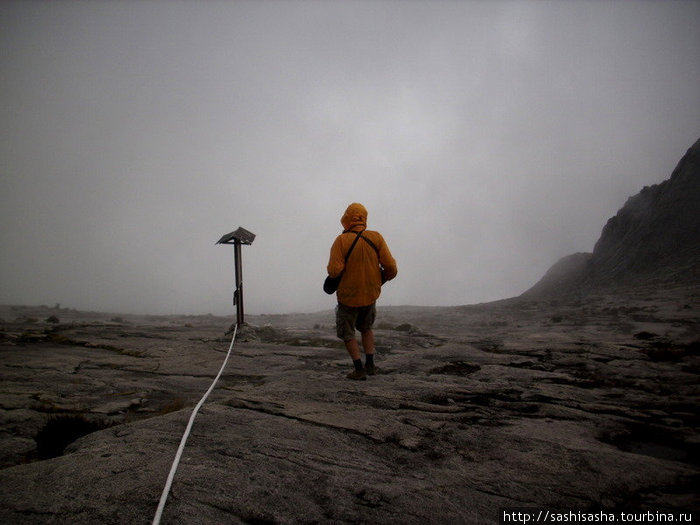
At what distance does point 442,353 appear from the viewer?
25.2ft

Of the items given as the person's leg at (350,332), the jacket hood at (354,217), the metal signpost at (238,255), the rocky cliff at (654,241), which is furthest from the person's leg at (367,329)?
the rocky cliff at (654,241)

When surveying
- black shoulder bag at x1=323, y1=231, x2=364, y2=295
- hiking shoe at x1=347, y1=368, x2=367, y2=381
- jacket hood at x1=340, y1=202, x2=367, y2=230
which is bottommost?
hiking shoe at x1=347, y1=368, x2=367, y2=381

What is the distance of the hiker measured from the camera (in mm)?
5617

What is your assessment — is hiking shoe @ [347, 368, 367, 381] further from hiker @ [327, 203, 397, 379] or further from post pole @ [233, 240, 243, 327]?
post pole @ [233, 240, 243, 327]

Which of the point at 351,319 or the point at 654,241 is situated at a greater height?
the point at 654,241

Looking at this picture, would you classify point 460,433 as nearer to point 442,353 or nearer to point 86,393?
point 442,353

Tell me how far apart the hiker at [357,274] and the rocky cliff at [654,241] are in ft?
76.6

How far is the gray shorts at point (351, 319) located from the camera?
5.72 metres

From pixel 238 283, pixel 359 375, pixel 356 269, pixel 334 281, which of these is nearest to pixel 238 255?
pixel 238 283

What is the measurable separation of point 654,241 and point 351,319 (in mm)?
34055

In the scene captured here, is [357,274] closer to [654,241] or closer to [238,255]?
[238,255]

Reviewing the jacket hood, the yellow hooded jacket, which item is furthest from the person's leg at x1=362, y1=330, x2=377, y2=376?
the jacket hood

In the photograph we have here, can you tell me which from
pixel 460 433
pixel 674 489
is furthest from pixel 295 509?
pixel 674 489

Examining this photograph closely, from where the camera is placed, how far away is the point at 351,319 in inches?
226
